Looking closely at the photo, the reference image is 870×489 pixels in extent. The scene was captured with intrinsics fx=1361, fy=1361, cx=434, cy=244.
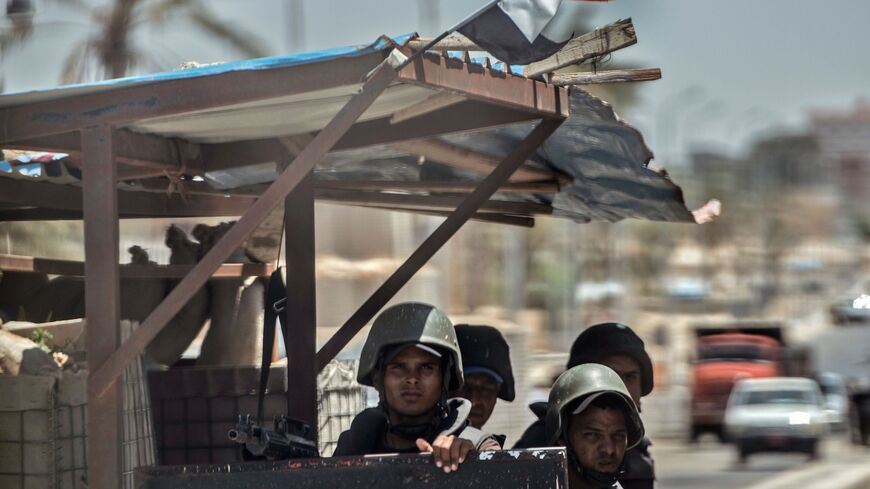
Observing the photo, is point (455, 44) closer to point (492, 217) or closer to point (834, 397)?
point (492, 217)

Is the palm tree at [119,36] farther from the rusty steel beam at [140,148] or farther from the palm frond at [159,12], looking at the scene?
the rusty steel beam at [140,148]

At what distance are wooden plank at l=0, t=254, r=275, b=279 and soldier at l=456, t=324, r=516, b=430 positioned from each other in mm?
1070

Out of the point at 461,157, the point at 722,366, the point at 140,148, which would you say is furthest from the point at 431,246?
the point at 722,366

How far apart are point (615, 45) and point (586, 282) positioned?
44352mm

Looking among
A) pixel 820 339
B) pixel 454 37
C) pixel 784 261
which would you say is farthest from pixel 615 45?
pixel 784 261

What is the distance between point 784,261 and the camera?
186ft

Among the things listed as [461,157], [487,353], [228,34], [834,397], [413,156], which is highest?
[228,34]

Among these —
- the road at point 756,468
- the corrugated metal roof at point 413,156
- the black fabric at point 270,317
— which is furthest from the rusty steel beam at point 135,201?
the road at point 756,468

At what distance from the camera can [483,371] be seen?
5359mm

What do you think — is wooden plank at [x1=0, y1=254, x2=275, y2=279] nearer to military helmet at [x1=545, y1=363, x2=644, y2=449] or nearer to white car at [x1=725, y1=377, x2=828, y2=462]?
military helmet at [x1=545, y1=363, x2=644, y2=449]

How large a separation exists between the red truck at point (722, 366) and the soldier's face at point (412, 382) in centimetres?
2527

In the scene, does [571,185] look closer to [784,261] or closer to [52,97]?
[52,97]

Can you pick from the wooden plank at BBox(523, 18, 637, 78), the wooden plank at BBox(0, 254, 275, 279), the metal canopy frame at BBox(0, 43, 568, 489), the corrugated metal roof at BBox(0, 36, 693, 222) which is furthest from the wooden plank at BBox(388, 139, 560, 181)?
the wooden plank at BBox(523, 18, 637, 78)

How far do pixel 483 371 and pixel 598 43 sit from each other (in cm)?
163
